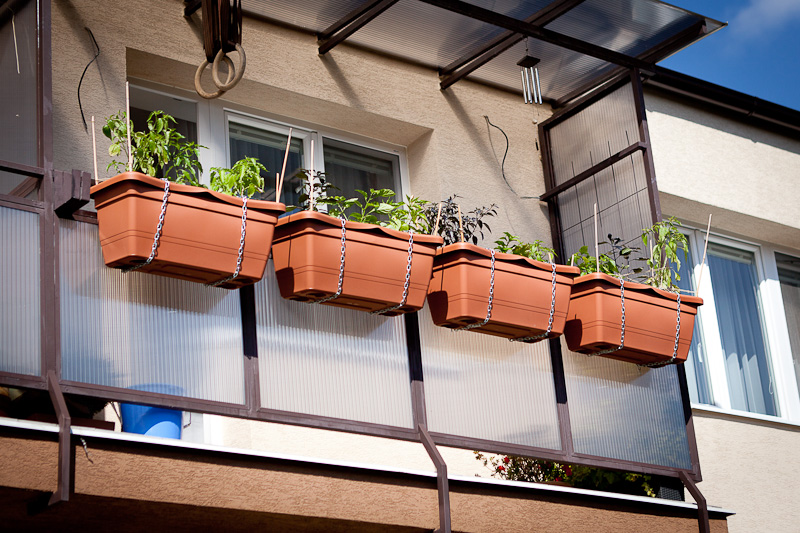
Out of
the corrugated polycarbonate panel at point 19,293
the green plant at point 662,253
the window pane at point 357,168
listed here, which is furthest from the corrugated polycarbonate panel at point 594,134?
the corrugated polycarbonate panel at point 19,293

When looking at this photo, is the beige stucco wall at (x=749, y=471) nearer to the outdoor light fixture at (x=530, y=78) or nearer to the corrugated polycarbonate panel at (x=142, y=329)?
the outdoor light fixture at (x=530, y=78)

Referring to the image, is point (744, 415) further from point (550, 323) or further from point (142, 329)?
point (142, 329)

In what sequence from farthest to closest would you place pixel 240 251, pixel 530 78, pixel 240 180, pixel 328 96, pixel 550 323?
pixel 530 78 < pixel 328 96 < pixel 550 323 < pixel 240 180 < pixel 240 251

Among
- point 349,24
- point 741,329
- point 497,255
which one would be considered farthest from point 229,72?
point 741,329

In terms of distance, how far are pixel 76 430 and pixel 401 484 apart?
5.28 ft

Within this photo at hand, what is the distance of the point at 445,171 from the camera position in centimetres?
782

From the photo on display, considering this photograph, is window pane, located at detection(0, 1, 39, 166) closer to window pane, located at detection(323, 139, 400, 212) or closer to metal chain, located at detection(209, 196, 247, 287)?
metal chain, located at detection(209, 196, 247, 287)

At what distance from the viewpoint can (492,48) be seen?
304 inches

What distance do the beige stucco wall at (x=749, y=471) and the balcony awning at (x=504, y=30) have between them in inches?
114

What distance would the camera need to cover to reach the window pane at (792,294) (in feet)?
32.7

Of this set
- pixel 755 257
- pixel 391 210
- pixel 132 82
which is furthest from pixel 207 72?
pixel 755 257

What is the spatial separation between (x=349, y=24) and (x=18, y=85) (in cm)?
A: 266

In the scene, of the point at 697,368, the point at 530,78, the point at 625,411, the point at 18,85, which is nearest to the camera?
the point at 18,85

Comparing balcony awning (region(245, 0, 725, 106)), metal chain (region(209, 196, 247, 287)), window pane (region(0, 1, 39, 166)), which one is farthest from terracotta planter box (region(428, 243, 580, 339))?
window pane (region(0, 1, 39, 166))
